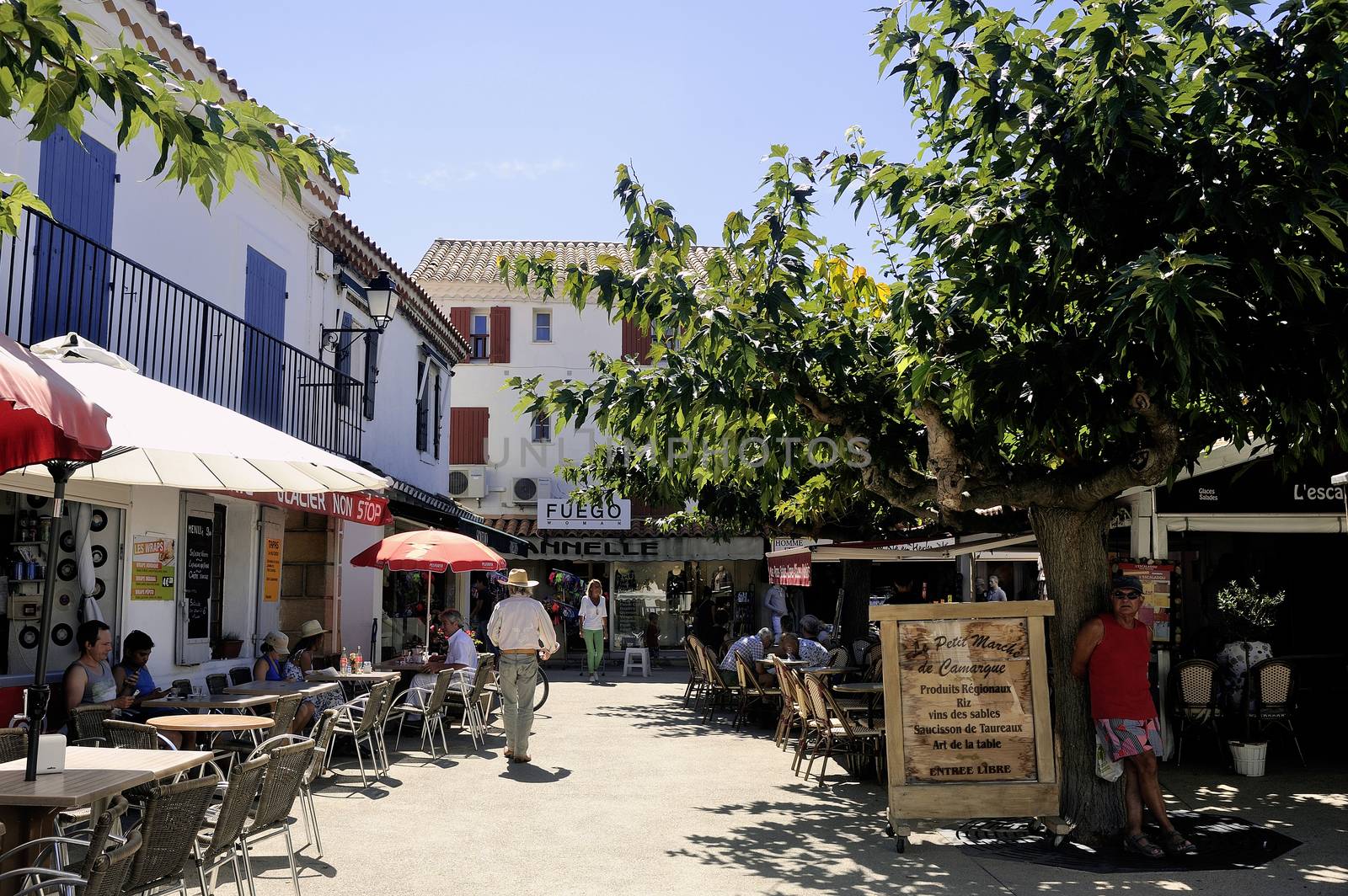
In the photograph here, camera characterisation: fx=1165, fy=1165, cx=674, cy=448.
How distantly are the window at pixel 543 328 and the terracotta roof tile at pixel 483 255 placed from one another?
5.08ft

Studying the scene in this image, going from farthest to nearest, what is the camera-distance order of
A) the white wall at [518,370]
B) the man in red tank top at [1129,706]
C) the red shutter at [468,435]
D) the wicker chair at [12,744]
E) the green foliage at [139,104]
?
the red shutter at [468,435], the white wall at [518,370], the man in red tank top at [1129,706], the wicker chair at [12,744], the green foliage at [139,104]

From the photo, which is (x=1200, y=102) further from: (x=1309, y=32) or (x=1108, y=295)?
(x=1108, y=295)

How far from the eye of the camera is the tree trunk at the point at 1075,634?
7.65 metres

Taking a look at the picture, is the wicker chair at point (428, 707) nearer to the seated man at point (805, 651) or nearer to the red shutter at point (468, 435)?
the seated man at point (805, 651)

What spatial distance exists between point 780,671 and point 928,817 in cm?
443

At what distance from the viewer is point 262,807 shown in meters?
5.77

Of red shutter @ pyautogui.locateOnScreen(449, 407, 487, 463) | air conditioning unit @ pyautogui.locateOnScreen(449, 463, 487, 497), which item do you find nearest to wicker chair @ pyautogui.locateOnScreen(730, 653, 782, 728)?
air conditioning unit @ pyautogui.locateOnScreen(449, 463, 487, 497)

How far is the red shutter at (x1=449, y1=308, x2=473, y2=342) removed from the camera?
33.2 meters

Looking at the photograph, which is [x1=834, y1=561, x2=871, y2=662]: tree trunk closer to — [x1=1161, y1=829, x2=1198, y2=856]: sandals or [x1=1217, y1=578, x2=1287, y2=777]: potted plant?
[x1=1217, y1=578, x2=1287, y2=777]: potted plant

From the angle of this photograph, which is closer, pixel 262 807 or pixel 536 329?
pixel 262 807

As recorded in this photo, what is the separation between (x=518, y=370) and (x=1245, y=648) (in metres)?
24.3

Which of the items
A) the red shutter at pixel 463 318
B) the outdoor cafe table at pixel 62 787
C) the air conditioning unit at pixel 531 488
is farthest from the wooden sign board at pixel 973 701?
the red shutter at pixel 463 318

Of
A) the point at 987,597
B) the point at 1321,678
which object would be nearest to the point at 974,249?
the point at 1321,678

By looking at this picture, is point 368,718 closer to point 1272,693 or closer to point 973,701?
point 973,701
